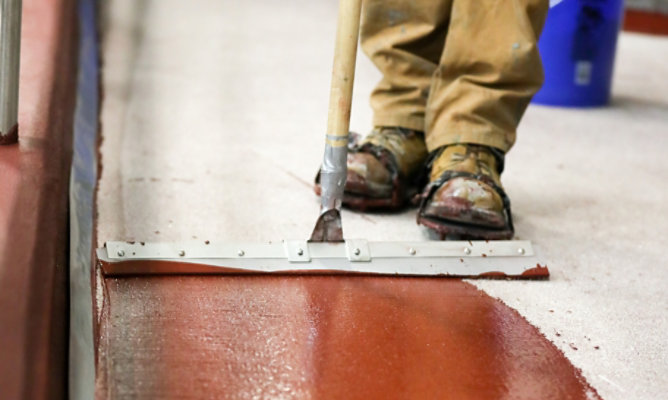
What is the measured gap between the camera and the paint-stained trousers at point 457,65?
1.41 meters

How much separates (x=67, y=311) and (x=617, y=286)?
761mm

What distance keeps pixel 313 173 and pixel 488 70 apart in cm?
40

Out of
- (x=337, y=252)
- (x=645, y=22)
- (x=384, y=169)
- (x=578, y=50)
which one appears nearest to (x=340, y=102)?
(x=337, y=252)

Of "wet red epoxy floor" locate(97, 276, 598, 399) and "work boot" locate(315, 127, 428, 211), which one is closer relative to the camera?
"wet red epoxy floor" locate(97, 276, 598, 399)

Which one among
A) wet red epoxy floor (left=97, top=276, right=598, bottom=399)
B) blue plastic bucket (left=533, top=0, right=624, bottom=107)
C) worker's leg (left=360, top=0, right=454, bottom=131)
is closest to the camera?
wet red epoxy floor (left=97, top=276, right=598, bottom=399)

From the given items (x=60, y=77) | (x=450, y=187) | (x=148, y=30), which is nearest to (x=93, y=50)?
(x=148, y=30)

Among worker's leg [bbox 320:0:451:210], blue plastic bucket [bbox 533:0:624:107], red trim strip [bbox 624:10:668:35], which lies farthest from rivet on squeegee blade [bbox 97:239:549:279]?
red trim strip [bbox 624:10:668:35]

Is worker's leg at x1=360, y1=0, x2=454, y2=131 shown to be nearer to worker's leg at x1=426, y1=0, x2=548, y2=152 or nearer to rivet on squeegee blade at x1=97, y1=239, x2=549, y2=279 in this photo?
worker's leg at x1=426, y1=0, x2=548, y2=152

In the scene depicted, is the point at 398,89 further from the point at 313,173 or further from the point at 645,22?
the point at 645,22

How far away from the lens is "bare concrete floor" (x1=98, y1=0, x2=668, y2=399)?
3.69 ft

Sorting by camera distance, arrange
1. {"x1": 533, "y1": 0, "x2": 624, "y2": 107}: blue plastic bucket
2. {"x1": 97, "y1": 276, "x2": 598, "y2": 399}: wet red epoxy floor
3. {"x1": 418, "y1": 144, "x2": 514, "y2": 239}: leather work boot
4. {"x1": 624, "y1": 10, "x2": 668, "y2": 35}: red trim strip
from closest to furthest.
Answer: {"x1": 97, "y1": 276, "x2": 598, "y2": 399}: wet red epoxy floor → {"x1": 418, "y1": 144, "x2": 514, "y2": 239}: leather work boot → {"x1": 533, "y1": 0, "x2": 624, "y2": 107}: blue plastic bucket → {"x1": 624, "y1": 10, "x2": 668, "y2": 35}: red trim strip

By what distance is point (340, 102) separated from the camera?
1.13 m

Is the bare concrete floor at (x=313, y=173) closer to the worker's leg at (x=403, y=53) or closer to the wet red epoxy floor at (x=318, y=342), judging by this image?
the wet red epoxy floor at (x=318, y=342)

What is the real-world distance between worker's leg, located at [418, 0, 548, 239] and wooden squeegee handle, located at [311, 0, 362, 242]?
0.76 ft
